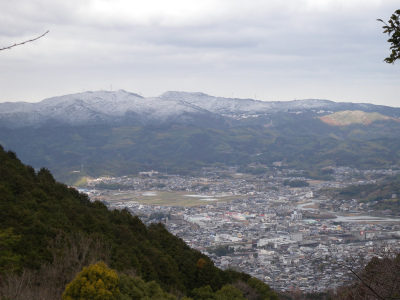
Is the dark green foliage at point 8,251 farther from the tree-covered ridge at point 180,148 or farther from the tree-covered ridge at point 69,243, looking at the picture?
the tree-covered ridge at point 180,148

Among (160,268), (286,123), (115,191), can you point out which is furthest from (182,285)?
(286,123)

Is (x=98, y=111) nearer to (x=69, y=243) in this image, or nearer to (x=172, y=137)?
(x=172, y=137)

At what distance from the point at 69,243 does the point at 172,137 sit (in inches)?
4267

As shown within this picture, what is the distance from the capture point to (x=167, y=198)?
204ft

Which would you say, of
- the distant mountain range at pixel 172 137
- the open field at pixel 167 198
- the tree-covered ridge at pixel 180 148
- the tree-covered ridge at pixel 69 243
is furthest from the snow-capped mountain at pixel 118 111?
the tree-covered ridge at pixel 69 243

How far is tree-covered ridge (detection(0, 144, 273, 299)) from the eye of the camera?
12.6 m

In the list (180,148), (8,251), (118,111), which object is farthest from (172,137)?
(8,251)

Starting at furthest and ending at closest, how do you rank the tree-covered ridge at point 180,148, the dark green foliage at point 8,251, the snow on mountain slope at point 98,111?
the snow on mountain slope at point 98,111, the tree-covered ridge at point 180,148, the dark green foliage at point 8,251

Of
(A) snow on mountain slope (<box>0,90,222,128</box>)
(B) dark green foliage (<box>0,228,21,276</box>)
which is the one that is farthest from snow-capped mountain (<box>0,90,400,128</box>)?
(B) dark green foliage (<box>0,228,21,276</box>)

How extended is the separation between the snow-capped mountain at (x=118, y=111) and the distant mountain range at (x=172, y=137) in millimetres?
310

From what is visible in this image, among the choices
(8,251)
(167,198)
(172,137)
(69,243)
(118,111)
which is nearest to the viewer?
(8,251)

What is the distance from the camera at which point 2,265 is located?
12172mm

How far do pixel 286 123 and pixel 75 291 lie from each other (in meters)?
145

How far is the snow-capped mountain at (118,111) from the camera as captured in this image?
140m
